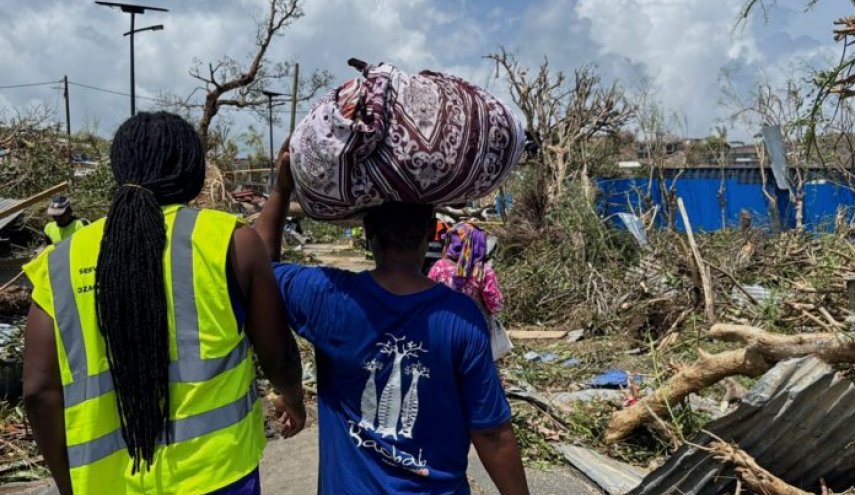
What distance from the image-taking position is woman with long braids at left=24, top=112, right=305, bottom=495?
58.1 inches

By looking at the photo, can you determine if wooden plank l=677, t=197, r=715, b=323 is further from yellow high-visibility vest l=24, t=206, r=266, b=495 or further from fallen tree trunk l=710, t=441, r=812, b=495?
yellow high-visibility vest l=24, t=206, r=266, b=495

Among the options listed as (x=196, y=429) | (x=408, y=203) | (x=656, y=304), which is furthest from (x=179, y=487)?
(x=656, y=304)

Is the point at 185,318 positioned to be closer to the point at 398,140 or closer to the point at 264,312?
the point at 264,312

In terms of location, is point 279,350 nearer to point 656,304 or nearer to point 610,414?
point 610,414

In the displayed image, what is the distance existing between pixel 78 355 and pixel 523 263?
27.5ft

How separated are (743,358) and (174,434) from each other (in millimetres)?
2895

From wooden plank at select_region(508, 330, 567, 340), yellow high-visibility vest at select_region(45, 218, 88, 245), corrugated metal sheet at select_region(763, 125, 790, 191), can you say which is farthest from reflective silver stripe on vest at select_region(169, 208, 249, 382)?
corrugated metal sheet at select_region(763, 125, 790, 191)

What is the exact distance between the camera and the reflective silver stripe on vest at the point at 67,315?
57.9 inches

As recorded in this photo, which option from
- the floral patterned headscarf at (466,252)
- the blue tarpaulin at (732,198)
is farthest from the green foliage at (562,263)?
the blue tarpaulin at (732,198)

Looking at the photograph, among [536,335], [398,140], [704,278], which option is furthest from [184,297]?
[536,335]

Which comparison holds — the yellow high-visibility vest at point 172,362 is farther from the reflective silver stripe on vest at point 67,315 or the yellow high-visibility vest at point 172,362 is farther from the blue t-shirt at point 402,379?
the blue t-shirt at point 402,379

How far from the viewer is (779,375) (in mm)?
2752

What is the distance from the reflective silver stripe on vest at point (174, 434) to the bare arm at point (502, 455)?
572mm

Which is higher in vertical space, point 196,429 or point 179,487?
point 196,429
